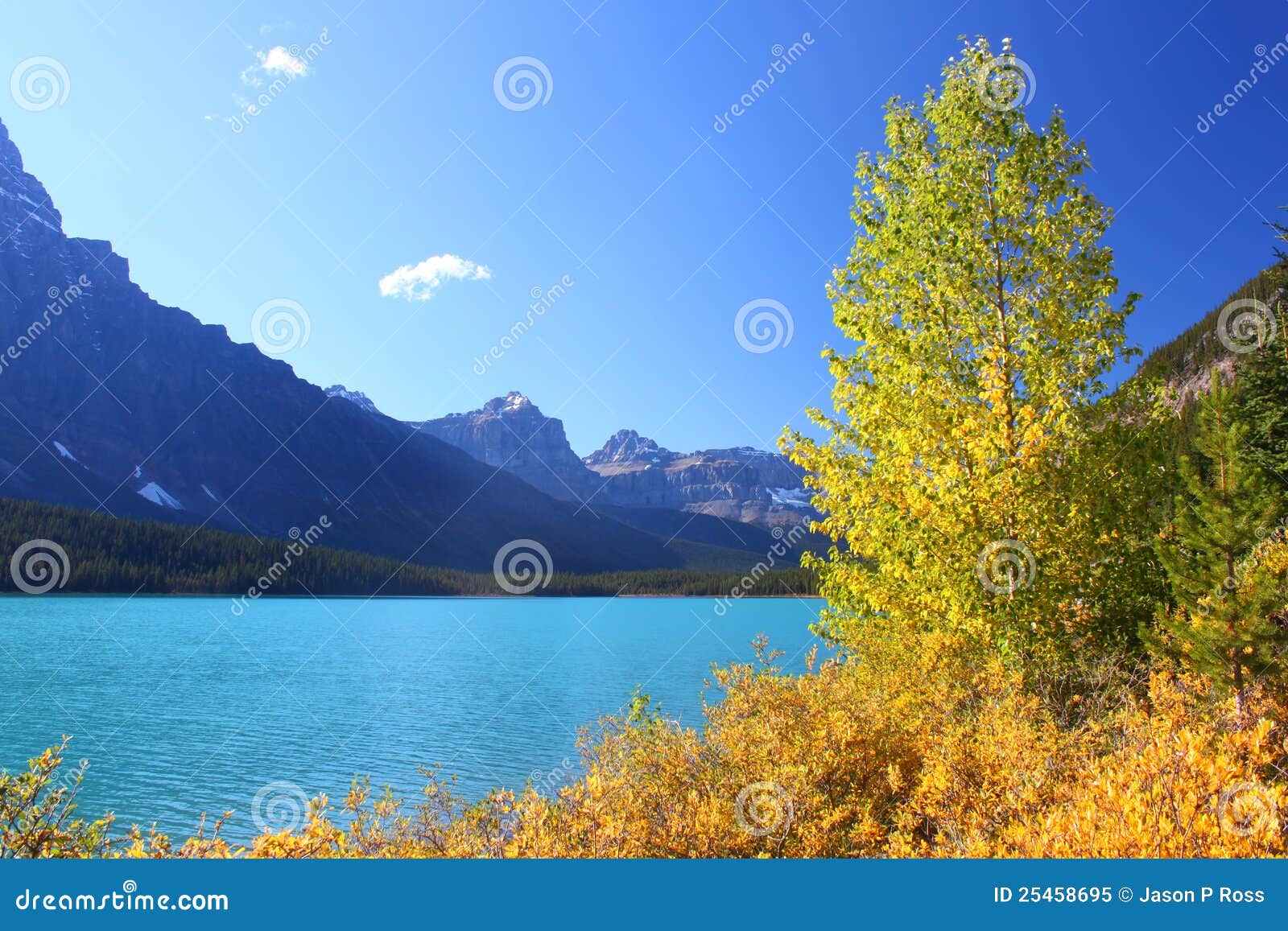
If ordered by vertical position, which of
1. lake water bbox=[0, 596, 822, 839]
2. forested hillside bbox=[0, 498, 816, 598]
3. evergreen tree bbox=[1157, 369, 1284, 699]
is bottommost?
forested hillside bbox=[0, 498, 816, 598]

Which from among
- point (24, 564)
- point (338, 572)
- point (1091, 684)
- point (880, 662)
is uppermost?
point (1091, 684)

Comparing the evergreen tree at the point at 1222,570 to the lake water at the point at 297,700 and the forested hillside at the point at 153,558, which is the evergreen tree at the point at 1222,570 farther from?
the forested hillside at the point at 153,558

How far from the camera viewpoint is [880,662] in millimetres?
11352

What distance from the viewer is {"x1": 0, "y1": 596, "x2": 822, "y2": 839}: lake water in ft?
84.2

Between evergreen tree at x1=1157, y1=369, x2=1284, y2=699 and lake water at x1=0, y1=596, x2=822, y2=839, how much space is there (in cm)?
1033

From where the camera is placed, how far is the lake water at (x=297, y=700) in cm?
2566

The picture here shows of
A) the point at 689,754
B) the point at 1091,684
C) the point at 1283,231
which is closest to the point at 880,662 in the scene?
the point at 1091,684

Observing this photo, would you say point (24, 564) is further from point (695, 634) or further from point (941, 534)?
point (941, 534)

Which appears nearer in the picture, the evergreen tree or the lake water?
the evergreen tree

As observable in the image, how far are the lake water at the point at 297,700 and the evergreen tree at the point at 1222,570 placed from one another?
33.9 feet

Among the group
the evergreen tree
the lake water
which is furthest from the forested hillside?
the evergreen tree

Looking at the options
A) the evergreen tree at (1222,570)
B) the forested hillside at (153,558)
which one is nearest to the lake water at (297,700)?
the evergreen tree at (1222,570)

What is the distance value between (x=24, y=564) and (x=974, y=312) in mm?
181171

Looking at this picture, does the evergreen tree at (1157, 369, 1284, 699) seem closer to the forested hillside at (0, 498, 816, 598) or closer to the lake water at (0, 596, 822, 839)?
the lake water at (0, 596, 822, 839)
